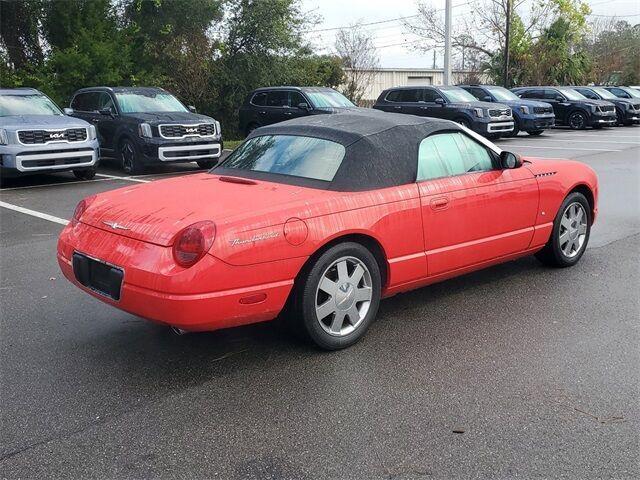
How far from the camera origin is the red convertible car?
3693 millimetres

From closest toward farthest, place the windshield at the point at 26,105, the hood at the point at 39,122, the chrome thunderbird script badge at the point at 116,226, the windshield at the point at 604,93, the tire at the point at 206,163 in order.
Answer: the chrome thunderbird script badge at the point at 116,226
the hood at the point at 39,122
the windshield at the point at 26,105
the tire at the point at 206,163
the windshield at the point at 604,93

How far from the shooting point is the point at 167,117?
1347 cm

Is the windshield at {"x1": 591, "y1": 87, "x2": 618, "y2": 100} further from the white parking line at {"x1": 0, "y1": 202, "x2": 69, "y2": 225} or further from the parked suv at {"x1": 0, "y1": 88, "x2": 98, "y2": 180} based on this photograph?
the white parking line at {"x1": 0, "y1": 202, "x2": 69, "y2": 225}

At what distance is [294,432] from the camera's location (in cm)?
321

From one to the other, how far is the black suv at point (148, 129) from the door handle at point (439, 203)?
364 inches

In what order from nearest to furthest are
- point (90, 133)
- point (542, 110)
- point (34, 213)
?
point (34, 213)
point (90, 133)
point (542, 110)

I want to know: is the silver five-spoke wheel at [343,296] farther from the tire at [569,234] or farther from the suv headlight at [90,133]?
the suv headlight at [90,133]

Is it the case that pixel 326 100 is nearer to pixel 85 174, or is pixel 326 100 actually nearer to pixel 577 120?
pixel 85 174

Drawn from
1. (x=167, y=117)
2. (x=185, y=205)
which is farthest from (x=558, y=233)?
(x=167, y=117)

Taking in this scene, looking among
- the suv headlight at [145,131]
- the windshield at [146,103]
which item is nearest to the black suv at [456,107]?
the windshield at [146,103]

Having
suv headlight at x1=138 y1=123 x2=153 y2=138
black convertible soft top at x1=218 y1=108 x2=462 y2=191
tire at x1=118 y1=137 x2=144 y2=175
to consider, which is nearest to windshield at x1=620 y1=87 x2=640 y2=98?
suv headlight at x1=138 y1=123 x2=153 y2=138

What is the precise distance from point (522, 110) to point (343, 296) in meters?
20.0

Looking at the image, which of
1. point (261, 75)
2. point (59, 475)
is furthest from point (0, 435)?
point (261, 75)

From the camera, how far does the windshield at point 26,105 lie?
12.3 metres
